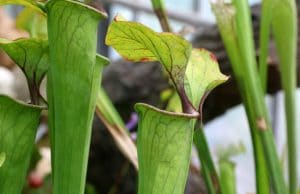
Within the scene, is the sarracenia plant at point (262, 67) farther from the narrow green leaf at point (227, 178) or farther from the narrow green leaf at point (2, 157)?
the narrow green leaf at point (2, 157)

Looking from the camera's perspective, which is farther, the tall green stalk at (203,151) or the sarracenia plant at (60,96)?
the tall green stalk at (203,151)

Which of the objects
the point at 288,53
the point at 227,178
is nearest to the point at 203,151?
the point at 227,178

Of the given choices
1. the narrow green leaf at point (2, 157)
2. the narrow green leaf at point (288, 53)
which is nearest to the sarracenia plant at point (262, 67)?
the narrow green leaf at point (288, 53)

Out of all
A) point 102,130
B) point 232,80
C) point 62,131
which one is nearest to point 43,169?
point 102,130

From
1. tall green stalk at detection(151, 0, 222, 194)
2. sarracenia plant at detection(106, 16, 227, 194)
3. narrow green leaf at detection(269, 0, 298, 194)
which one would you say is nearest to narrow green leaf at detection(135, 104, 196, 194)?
sarracenia plant at detection(106, 16, 227, 194)

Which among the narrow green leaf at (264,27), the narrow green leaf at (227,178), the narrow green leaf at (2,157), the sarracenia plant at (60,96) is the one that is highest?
the narrow green leaf at (264,27)

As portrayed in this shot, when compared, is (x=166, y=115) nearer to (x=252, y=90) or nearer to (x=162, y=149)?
(x=162, y=149)

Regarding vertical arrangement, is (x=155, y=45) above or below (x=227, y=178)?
above
